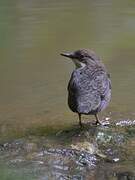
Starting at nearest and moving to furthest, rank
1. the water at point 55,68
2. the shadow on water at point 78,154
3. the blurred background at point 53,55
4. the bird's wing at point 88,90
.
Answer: the shadow on water at point 78,154 → the water at point 55,68 → the bird's wing at point 88,90 → the blurred background at point 53,55

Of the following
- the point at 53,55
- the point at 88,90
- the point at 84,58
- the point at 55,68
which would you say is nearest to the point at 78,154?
the point at 88,90

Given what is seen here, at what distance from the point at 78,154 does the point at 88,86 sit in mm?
693

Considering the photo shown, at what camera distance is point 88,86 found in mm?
5488

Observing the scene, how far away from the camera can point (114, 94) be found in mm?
7410

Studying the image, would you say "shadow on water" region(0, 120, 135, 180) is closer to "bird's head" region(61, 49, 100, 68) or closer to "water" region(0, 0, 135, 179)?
"water" region(0, 0, 135, 179)

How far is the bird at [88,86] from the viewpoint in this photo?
17.8 ft

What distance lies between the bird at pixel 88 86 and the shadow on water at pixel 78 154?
235mm

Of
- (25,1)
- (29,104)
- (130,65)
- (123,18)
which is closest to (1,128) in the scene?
(29,104)

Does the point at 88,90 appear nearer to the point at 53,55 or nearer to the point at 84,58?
the point at 84,58

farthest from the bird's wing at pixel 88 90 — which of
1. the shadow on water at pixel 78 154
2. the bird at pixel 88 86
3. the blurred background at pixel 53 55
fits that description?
the blurred background at pixel 53 55

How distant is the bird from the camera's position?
17.8ft

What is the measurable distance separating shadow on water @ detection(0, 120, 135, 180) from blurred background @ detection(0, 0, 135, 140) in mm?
692

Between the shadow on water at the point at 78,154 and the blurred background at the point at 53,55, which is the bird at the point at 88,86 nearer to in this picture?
the shadow on water at the point at 78,154

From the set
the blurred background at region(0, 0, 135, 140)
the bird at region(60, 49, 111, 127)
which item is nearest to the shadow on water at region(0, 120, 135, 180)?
the bird at region(60, 49, 111, 127)
